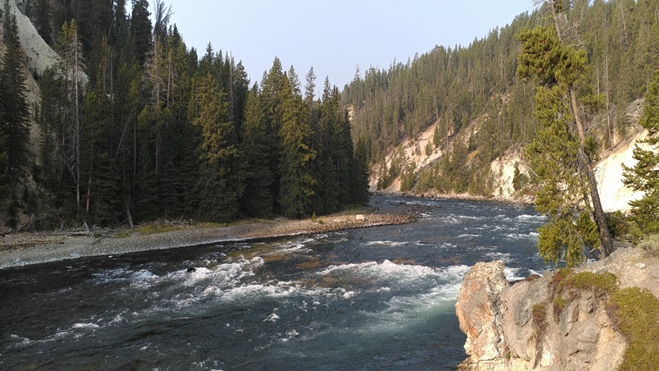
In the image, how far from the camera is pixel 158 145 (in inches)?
1907

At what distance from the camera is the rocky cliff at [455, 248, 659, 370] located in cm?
951

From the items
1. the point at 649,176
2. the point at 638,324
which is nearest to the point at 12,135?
the point at 638,324

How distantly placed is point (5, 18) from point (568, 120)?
63.5 metres

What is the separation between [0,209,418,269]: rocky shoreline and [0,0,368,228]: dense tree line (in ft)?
11.3

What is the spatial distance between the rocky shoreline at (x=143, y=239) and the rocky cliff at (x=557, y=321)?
32571 mm

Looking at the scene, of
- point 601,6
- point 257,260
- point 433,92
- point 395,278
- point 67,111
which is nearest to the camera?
point 395,278

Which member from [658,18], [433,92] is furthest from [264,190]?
[433,92]

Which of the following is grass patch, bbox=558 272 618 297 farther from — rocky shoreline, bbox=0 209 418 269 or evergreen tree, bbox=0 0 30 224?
evergreen tree, bbox=0 0 30 224

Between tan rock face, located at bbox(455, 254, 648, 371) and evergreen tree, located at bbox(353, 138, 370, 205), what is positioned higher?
evergreen tree, located at bbox(353, 138, 370, 205)

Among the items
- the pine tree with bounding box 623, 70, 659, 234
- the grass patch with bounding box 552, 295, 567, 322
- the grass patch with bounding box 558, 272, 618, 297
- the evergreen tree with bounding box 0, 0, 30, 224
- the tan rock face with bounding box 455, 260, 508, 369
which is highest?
the evergreen tree with bounding box 0, 0, 30, 224

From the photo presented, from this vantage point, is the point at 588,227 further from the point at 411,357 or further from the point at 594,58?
the point at 594,58

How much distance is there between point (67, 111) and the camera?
43.0 meters

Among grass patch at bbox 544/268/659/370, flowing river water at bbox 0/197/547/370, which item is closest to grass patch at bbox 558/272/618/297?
grass patch at bbox 544/268/659/370

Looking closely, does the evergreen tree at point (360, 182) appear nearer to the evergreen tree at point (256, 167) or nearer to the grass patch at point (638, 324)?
the evergreen tree at point (256, 167)
